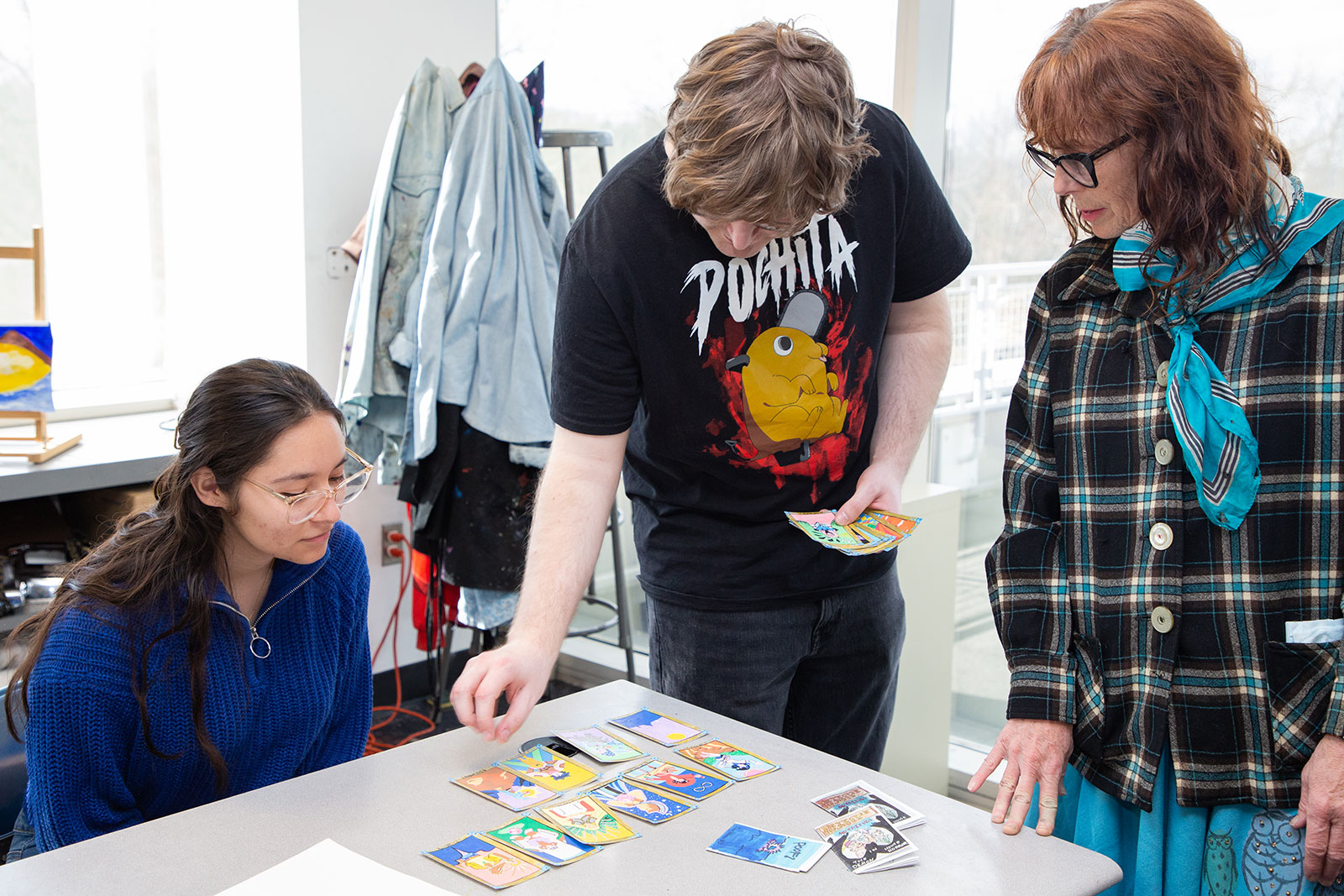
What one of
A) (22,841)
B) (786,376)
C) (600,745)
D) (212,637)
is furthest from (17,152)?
(600,745)

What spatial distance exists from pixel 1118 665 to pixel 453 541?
1.84m

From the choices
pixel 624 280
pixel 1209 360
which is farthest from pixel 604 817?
pixel 1209 360

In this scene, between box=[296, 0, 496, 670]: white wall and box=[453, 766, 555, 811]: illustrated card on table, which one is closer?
box=[453, 766, 555, 811]: illustrated card on table

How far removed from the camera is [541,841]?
1.08 meters

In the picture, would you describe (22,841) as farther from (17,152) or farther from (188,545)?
(17,152)

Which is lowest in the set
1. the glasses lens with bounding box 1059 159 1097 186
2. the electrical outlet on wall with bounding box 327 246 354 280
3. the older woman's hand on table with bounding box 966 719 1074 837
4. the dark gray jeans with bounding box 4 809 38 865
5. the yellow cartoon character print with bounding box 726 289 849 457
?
the dark gray jeans with bounding box 4 809 38 865

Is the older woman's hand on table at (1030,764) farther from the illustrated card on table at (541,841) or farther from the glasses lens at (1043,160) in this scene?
the glasses lens at (1043,160)

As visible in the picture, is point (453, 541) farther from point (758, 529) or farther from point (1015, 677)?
point (1015, 677)

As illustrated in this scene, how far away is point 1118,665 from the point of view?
1.17 meters

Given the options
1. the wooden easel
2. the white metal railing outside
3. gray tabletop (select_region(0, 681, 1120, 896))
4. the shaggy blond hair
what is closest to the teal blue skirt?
gray tabletop (select_region(0, 681, 1120, 896))

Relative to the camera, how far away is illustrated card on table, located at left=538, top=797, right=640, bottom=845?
1.10 metres

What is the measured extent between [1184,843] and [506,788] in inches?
28.1

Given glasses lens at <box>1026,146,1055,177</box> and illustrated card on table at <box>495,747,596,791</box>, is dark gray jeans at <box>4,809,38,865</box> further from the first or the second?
glasses lens at <box>1026,146,1055,177</box>

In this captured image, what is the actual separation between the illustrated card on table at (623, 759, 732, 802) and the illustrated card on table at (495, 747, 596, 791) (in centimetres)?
5
